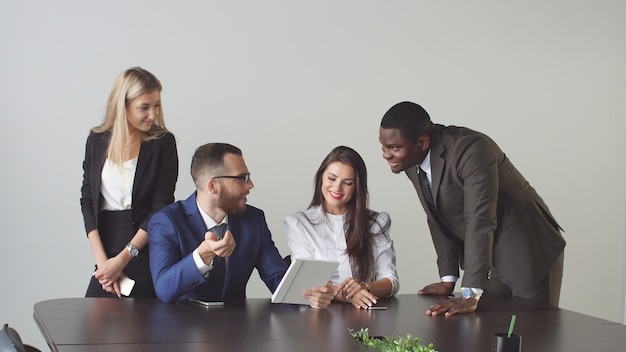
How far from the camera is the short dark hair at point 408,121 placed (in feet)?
11.3

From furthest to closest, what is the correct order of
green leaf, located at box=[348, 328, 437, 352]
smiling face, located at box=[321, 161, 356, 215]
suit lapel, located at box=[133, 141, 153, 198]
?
smiling face, located at box=[321, 161, 356, 215], suit lapel, located at box=[133, 141, 153, 198], green leaf, located at box=[348, 328, 437, 352]

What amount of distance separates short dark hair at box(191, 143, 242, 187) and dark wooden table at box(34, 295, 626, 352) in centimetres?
59

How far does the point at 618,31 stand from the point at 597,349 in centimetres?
Result: 436

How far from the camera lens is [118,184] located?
3.80m

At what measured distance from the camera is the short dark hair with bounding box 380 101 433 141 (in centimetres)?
343

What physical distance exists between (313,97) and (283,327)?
2923mm

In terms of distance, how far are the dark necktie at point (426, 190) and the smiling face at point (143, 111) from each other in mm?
1229

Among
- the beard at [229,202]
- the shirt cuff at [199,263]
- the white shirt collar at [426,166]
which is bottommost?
the shirt cuff at [199,263]

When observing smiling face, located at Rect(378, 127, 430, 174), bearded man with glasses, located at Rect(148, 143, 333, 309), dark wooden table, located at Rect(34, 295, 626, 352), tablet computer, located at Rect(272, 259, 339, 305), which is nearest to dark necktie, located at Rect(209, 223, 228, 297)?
bearded man with glasses, located at Rect(148, 143, 333, 309)

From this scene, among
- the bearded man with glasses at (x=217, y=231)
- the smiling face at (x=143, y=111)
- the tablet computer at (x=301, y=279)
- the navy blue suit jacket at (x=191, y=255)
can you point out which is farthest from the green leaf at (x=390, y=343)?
the smiling face at (x=143, y=111)

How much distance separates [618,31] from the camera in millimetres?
6324

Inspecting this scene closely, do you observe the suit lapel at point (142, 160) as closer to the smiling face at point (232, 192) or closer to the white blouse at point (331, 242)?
the smiling face at point (232, 192)

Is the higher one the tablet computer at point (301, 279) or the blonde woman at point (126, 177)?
the blonde woman at point (126, 177)

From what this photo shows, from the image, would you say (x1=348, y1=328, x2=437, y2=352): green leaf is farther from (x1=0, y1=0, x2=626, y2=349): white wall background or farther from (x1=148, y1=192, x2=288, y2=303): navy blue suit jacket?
(x1=0, y1=0, x2=626, y2=349): white wall background
